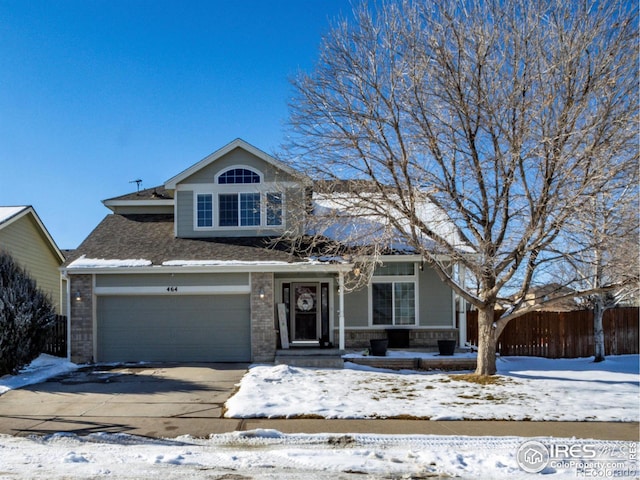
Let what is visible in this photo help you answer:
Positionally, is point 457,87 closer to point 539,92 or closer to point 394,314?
point 539,92

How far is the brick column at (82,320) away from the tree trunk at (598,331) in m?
14.8

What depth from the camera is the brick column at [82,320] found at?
1633 cm

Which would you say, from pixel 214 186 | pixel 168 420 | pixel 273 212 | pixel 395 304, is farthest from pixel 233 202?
pixel 168 420

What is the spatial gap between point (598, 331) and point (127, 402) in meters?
14.1

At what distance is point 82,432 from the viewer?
8.63 m

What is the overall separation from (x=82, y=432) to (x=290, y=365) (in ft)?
24.1

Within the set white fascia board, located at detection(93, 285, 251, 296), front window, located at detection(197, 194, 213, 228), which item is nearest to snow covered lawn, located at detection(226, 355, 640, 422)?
white fascia board, located at detection(93, 285, 251, 296)

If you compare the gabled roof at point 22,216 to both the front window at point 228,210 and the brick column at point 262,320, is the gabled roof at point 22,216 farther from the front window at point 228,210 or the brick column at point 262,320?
the brick column at point 262,320

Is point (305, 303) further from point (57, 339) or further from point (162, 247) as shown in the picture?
point (57, 339)

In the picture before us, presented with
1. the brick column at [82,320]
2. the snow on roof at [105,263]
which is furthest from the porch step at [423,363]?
the brick column at [82,320]

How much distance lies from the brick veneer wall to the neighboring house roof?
9.81ft

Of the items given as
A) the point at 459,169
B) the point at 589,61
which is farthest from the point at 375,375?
the point at 589,61

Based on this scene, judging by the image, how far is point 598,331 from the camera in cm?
1816

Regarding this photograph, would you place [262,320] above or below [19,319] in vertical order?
below
